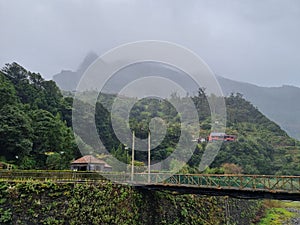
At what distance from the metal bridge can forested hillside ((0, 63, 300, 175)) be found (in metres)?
8.25

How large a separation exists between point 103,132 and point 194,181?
23.9m

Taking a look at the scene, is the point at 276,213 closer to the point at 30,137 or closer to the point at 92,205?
the point at 92,205

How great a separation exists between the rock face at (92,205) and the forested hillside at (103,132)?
9117mm

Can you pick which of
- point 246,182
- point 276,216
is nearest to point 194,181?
point 246,182

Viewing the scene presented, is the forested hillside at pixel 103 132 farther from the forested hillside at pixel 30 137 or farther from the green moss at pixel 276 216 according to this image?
the green moss at pixel 276 216

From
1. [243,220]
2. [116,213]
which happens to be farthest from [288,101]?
[116,213]

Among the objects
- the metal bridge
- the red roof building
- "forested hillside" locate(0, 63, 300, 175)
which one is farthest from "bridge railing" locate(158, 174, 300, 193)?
"forested hillside" locate(0, 63, 300, 175)

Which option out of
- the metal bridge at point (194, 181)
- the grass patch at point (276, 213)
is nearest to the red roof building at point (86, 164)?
the metal bridge at point (194, 181)

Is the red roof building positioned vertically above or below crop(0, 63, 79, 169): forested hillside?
below

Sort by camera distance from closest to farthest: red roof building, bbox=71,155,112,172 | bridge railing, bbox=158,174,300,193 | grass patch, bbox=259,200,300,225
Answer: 1. bridge railing, bbox=158,174,300,193
2. red roof building, bbox=71,155,112,172
3. grass patch, bbox=259,200,300,225

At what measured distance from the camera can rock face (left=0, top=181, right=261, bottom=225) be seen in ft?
42.1

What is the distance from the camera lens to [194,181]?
15086mm

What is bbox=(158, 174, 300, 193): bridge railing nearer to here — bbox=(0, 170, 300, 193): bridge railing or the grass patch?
bbox=(0, 170, 300, 193): bridge railing

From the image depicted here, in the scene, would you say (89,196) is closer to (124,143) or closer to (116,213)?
(116,213)
